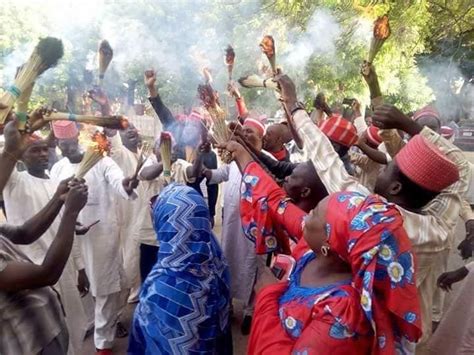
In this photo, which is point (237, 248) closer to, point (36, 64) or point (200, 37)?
point (36, 64)

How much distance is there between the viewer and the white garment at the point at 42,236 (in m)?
3.11

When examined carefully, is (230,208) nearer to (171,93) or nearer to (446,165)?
(446,165)

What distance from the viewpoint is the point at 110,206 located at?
12.8 feet

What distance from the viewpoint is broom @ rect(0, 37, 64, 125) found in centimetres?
227

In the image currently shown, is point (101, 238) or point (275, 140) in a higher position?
point (275, 140)

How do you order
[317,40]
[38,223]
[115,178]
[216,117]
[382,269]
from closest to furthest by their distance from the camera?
1. [382,269]
2. [38,223]
3. [216,117]
4. [115,178]
5. [317,40]

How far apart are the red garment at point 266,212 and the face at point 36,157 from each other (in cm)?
184

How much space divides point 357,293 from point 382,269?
0.14m

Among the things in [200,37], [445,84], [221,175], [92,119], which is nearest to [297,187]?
[92,119]

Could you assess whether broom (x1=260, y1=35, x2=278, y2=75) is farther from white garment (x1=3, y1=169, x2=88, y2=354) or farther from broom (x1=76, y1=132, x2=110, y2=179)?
white garment (x1=3, y1=169, x2=88, y2=354)

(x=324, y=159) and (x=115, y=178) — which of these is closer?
(x=324, y=159)

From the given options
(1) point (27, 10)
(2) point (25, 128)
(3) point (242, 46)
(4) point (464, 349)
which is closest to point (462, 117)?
(3) point (242, 46)

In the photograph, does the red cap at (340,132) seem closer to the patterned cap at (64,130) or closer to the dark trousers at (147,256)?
the patterned cap at (64,130)

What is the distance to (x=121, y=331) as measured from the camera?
4.23 m
